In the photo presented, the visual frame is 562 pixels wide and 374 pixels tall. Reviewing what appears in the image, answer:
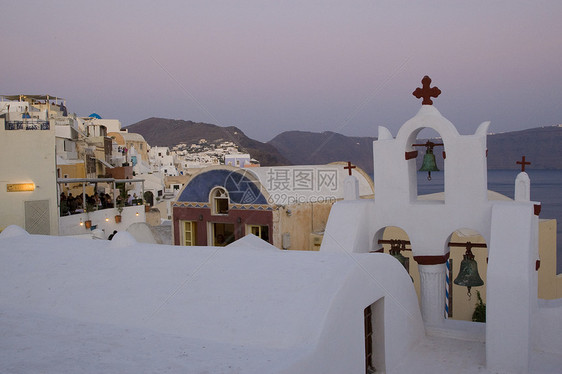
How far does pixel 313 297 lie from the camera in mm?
5258

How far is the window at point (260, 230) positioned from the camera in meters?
15.4

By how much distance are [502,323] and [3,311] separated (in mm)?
6389

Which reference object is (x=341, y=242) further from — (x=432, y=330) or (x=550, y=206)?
(x=550, y=206)

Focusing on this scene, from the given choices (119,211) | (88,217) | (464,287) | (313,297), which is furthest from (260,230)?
(313,297)

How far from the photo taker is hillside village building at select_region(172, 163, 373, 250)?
1526 centimetres

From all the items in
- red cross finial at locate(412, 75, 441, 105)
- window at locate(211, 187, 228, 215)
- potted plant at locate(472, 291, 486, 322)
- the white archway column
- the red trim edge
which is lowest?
potted plant at locate(472, 291, 486, 322)

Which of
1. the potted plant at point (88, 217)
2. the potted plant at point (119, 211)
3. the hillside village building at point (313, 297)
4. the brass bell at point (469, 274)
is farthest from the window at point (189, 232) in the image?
the brass bell at point (469, 274)

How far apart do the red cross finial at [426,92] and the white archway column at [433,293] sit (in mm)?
2642

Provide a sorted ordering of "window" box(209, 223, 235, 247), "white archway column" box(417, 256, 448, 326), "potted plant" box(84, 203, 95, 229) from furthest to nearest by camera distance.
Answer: "potted plant" box(84, 203, 95, 229), "window" box(209, 223, 235, 247), "white archway column" box(417, 256, 448, 326)

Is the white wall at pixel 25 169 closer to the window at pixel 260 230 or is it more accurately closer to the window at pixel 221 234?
the window at pixel 221 234

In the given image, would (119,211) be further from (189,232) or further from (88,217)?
(189,232)

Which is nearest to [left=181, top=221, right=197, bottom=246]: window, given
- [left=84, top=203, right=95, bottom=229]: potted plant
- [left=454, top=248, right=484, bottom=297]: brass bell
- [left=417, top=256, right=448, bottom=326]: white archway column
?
[left=84, top=203, right=95, bottom=229]: potted plant

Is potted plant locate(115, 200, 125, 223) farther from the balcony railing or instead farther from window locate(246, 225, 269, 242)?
window locate(246, 225, 269, 242)

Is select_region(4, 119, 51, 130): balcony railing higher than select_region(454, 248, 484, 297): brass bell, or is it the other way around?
select_region(4, 119, 51, 130): balcony railing
